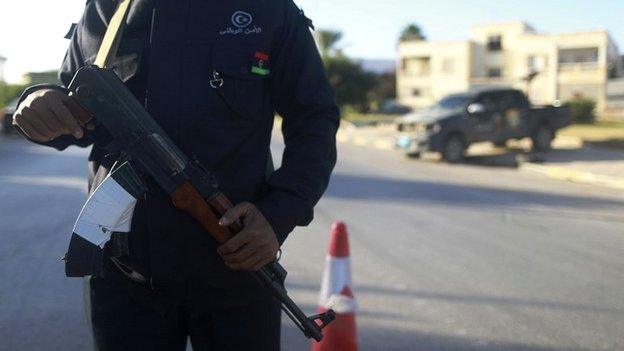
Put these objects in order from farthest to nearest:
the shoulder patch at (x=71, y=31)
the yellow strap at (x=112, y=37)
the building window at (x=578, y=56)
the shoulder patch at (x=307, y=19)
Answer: the building window at (x=578, y=56), the shoulder patch at (x=71, y=31), the shoulder patch at (x=307, y=19), the yellow strap at (x=112, y=37)

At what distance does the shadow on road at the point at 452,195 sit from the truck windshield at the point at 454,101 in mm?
5134

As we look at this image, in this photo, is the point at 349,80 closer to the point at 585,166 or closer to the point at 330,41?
the point at 330,41

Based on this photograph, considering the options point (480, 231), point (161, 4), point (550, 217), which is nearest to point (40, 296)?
point (161, 4)

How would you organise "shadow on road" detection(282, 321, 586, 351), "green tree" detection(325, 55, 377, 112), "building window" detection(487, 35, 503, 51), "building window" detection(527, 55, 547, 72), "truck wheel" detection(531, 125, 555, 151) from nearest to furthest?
"shadow on road" detection(282, 321, 586, 351), "truck wheel" detection(531, 125, 555, 151), "building window" detection(527, 55, 547, 72), "green tree" detection(325, 55, 377, 112), "building window" detection(487, 35, 503, 51)

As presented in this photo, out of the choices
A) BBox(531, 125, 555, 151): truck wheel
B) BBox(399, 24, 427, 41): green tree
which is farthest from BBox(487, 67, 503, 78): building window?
BBox(531, 125, 555, 151): truck wheel

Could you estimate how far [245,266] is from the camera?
1.64 metres

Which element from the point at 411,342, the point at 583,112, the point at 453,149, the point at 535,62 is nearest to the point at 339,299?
the point at 411,342

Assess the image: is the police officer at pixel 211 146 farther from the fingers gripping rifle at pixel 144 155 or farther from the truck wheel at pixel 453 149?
the truck wheel at pixel 453 149

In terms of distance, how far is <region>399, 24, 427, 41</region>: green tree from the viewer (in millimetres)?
83500

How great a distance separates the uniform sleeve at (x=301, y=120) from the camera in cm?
176

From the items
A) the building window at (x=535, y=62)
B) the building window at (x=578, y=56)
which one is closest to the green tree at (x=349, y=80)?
the building window at (x=535, y=62)

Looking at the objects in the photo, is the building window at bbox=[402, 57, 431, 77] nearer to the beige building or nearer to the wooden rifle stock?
the beige building

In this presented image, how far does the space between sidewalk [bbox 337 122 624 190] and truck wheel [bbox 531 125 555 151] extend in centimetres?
23

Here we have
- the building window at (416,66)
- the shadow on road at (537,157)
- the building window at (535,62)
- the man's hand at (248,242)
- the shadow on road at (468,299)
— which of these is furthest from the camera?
the building window at (416,66)
